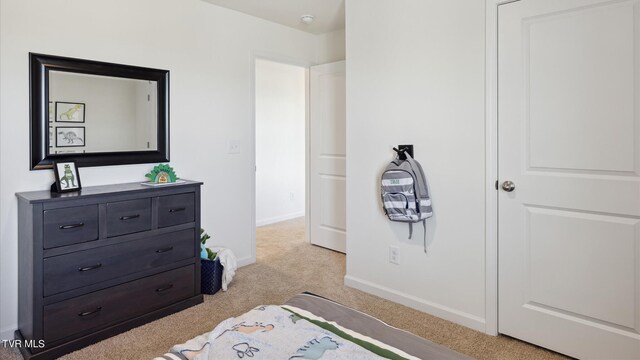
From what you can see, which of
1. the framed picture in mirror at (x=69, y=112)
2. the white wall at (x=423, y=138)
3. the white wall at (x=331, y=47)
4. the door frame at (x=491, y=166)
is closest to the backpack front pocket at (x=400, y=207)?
the white wall at (x=423, y=138)

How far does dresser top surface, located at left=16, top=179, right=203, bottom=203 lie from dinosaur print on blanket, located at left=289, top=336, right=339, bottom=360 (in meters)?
1.76

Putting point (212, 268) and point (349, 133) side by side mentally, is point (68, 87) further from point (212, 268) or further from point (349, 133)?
point (349, 133)

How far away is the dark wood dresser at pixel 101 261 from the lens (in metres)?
2.13

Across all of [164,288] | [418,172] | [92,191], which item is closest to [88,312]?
[164,288]

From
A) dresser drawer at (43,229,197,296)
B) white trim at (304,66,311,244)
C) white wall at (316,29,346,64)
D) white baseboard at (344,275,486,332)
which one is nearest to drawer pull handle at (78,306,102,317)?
dresser drawer at (43,229,197,296)

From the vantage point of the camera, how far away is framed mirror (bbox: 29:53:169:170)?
2.43 meters

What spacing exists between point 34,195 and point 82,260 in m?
0.46

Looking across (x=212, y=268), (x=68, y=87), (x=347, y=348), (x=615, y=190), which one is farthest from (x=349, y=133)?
(x=347, y=348)

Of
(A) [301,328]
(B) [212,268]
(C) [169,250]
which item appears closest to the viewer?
(A) [301,328]

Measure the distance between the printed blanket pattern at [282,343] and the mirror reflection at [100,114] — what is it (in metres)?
1.93

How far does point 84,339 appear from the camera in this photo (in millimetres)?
2271

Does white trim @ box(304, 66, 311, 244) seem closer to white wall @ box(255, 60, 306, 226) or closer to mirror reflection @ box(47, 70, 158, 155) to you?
white wall @ box(255, 60, 306, 226)

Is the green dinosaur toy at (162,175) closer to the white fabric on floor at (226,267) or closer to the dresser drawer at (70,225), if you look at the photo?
the dresser drawer at (70,225)

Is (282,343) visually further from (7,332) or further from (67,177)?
(7,332)
